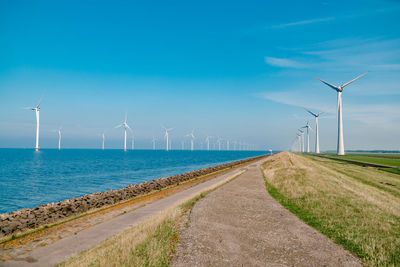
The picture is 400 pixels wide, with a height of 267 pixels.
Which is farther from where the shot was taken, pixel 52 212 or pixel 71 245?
pixel 52 212

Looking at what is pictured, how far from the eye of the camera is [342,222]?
13.1 m

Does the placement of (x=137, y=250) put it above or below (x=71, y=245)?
above

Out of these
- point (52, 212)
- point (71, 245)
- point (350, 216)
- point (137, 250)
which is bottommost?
point (52, 212)

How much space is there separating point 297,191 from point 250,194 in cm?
429

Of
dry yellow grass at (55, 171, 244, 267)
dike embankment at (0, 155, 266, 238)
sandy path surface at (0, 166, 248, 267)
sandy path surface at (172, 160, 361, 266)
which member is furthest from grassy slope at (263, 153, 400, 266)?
dike embankment at (0, 155, 266, 238)

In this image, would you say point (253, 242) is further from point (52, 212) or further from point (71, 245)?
point (52, 212)

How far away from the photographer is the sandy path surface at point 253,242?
8.70 metres

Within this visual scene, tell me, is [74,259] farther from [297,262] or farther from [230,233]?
[297,262]

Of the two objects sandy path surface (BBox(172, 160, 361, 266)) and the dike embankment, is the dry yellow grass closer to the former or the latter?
sandy path surface (BBox(172, 160, 361, 266))

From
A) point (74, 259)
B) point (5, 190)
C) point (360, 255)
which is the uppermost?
point (360, 255)

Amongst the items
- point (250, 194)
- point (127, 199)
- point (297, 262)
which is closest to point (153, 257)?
point (297, 262)

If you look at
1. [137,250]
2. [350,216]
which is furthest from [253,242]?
[350,216]

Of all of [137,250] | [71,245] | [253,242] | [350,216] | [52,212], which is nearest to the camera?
[137,250]

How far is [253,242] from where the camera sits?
34.1ft
